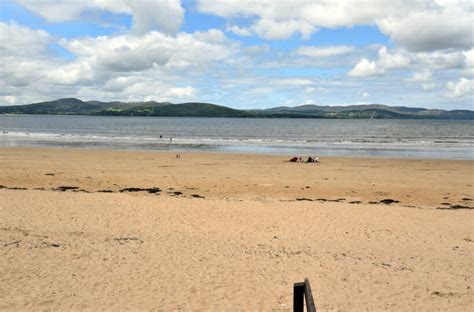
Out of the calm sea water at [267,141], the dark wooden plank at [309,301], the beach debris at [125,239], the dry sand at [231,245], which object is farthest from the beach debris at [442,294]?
the calm sea water at [267,141]

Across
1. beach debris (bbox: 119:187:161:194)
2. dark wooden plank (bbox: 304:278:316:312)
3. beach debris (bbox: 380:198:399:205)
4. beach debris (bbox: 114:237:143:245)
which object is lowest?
beach debris (bbox: 380:198:399:205)

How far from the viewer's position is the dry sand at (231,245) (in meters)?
7.93

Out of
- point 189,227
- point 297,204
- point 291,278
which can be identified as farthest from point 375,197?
point 291,278

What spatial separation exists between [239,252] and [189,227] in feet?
8.63

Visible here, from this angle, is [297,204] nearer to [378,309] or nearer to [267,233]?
[267,233]

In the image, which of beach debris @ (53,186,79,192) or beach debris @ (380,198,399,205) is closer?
beach debris @ (380,198,399,205)

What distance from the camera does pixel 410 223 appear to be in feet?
43.8

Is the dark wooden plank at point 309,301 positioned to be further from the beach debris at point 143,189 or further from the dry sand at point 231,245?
the beach debris at point 143,189

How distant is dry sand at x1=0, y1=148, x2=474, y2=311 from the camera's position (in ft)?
26.0

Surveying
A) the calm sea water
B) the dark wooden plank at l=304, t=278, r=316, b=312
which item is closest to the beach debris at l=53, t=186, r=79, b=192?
the dark wooden plank at l=304, t=278, r=316, b=312

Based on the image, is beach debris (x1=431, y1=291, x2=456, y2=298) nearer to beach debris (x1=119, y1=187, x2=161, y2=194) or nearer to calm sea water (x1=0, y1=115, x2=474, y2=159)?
beach debris (x1=119, y1=187, x2=161, y2=194)

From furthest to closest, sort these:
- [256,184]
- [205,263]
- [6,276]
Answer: [256,184] → [205,263] → [6,276]

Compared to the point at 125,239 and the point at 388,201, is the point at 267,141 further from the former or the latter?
the point at 125,239

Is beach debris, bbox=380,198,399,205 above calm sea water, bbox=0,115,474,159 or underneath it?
underneath
